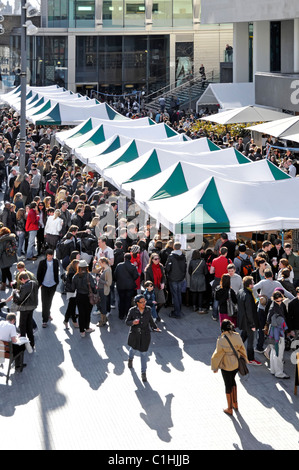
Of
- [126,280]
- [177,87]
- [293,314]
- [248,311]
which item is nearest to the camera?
[248,311]

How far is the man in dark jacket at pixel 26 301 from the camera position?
1229cm

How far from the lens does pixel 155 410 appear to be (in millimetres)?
10211

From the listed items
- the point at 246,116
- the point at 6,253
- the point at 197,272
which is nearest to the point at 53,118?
the point at 246,116

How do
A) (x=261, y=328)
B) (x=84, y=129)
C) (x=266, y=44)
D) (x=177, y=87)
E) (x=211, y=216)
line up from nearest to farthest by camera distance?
(x=261, y=328), (x=211, y=216), (x=84, y=129), (x=266, y=44), (x=177, y=87)

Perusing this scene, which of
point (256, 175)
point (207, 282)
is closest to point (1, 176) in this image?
point (256, 175)

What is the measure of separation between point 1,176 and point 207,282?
49.4 feet

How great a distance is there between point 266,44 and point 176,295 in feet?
98.1

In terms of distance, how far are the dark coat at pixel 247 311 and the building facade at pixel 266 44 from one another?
2282 centimetres

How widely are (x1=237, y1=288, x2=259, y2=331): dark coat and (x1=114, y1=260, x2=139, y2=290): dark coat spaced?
8.59 feet

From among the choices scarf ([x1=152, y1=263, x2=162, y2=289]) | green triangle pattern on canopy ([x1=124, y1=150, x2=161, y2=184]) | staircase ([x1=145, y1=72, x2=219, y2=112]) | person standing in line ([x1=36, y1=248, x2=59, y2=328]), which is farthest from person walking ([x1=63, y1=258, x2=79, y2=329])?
staircase ([x1=145, y1=72, x2=219, y2=112])

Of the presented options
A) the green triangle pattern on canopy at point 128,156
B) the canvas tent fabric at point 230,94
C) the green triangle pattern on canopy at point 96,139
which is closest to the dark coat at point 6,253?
the green triangle pattern on canopy at point 128,156

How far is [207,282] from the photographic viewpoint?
1441 cm

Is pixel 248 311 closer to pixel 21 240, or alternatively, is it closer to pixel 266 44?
pixel 21 240

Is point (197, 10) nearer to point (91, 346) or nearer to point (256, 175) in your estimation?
point (256, 175)
